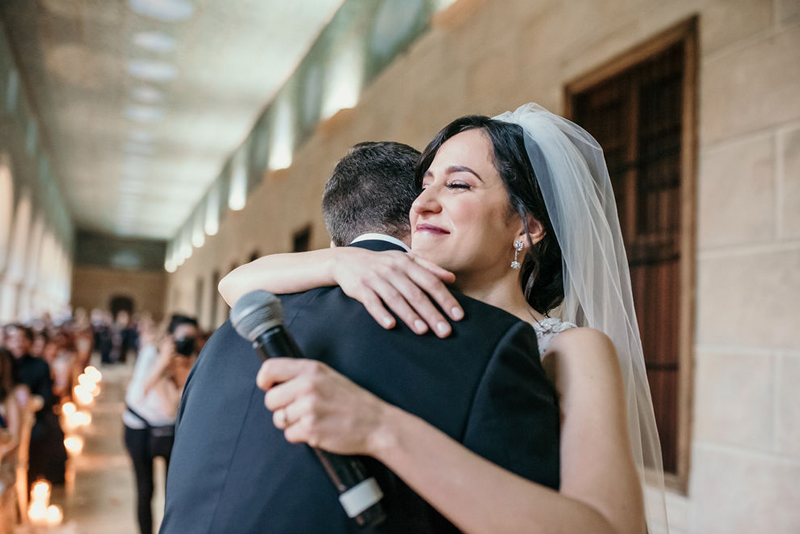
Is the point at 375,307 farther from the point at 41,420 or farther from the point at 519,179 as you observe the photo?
the point at 41,420

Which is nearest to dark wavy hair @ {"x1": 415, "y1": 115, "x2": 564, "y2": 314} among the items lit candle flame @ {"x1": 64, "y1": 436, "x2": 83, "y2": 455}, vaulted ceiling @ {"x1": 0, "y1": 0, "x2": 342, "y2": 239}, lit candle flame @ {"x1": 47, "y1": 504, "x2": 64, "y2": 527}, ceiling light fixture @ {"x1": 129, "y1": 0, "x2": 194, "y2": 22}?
lit candle flame @ {"x1": 47, "y1": 504, "x2": 64, "y2": 527}

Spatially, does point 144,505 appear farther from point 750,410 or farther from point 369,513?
point 369,513

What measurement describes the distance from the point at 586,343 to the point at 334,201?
2.36 feet

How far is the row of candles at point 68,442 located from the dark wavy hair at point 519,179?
5.44 meters

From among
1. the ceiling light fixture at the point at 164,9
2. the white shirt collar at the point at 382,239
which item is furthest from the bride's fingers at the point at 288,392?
the ceiling light fixture at the point at 164,9

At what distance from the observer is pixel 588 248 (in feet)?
6.49

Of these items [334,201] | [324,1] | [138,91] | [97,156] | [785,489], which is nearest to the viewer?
[334,201]

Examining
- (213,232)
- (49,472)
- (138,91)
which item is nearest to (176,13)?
(138,91)

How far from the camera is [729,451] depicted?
3.44 meters

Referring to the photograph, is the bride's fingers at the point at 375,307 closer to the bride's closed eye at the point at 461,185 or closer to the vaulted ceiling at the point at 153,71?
the bride's closed eye at the point at 461,185

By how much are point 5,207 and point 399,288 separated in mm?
14378

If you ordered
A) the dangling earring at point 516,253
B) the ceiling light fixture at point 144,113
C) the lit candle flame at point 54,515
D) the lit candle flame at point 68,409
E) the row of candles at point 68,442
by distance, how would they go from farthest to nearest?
1. the ceiling light fixture at point 144,113
2. the lit candle flame at point 68,409
3. the row of candles at point 68,442
4. the lit candle flame at point 54,515
5. the dangling earring at point 516,253

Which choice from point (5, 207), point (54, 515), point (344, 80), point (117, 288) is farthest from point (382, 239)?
point (117, 288)

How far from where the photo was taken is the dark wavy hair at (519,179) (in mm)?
1751
